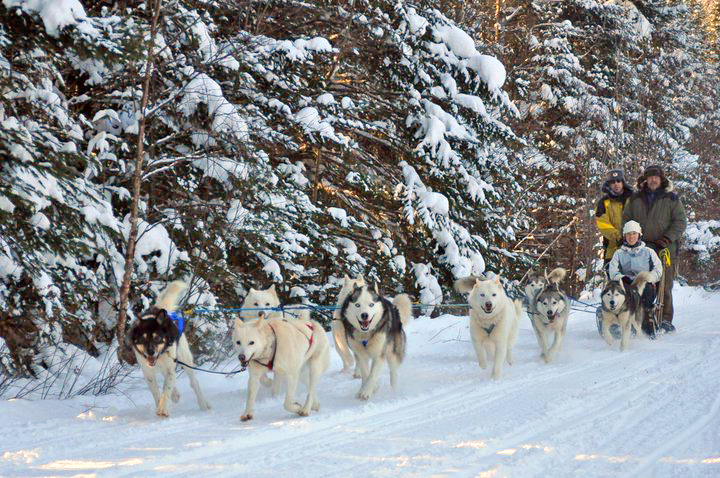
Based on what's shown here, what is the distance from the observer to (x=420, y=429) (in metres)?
4.10

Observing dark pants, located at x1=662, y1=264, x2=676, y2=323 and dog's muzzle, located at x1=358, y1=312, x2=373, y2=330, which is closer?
dog's muzzle, located at x1=358, y1=312, x2=373, y2=330

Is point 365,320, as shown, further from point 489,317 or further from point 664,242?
point 664,242

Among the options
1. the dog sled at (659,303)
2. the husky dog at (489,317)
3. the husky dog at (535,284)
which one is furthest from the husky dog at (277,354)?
the dog sled at (659,303)

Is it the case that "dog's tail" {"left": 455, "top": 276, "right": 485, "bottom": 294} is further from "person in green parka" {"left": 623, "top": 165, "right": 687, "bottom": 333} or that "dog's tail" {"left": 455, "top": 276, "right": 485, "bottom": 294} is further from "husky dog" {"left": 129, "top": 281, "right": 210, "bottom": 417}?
"husky dog" {"left": 129, "top": 281, "right": 210, "bottom": 417}

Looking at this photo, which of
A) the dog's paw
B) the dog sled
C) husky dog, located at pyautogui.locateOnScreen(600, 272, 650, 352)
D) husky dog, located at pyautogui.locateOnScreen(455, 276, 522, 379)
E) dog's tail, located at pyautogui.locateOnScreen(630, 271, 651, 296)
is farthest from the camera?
the dog sled

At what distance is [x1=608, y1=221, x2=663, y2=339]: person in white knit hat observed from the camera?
814 cm

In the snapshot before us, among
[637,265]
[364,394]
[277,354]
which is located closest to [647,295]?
[637,265]

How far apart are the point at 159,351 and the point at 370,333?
5.58 ft

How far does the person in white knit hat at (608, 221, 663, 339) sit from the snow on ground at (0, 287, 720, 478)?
5.56 feet

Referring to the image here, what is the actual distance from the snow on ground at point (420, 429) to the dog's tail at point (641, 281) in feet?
5.36

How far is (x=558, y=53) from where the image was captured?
1783cm

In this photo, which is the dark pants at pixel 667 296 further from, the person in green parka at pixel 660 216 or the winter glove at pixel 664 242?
the winter glove at pixel 664 242

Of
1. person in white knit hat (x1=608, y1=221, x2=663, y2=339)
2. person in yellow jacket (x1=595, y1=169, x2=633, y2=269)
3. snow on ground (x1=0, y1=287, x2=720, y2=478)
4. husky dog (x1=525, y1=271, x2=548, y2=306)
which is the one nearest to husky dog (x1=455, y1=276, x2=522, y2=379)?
snow on ground (x1=0, y1=287, x2=720, y2=478)

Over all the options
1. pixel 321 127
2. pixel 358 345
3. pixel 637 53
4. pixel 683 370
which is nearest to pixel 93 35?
pixel 358 345
